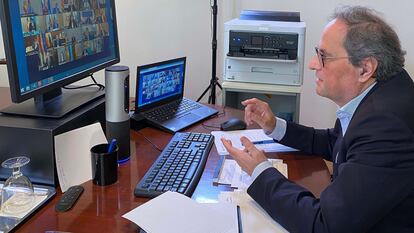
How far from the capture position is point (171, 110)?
1840 millimetres

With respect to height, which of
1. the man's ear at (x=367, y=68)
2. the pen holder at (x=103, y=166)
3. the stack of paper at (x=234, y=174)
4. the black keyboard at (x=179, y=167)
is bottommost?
the stack of paper at (x=234, y=174)

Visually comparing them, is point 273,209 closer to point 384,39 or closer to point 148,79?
point 384,39

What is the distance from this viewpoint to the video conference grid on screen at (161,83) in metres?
1.76

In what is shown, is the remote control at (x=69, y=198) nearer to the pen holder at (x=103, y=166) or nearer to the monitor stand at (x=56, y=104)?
the pen holder at (x=103, y=166)

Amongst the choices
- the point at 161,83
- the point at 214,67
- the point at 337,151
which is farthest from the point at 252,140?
the point at 214,67

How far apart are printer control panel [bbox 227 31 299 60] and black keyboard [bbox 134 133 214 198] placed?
0.97 meters

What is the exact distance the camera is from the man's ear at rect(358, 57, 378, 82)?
3.62 ft

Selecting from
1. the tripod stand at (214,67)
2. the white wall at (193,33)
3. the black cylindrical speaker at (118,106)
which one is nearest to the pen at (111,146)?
the black cylindrical speaker at (118,106)

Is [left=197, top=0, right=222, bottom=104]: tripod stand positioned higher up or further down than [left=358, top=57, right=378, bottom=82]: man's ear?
further down

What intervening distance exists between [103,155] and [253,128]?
72 centimetres

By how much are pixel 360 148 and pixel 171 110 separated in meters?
0.98

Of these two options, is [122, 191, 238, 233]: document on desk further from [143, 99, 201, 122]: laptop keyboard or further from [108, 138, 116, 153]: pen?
[143, 99, 201, 122]: laptop keyboard

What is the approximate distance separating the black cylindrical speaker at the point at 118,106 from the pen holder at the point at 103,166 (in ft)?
0.40

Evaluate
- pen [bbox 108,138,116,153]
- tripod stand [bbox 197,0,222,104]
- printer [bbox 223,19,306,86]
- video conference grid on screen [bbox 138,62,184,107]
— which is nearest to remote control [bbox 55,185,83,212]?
pen [bbox 108,138,116,153]
